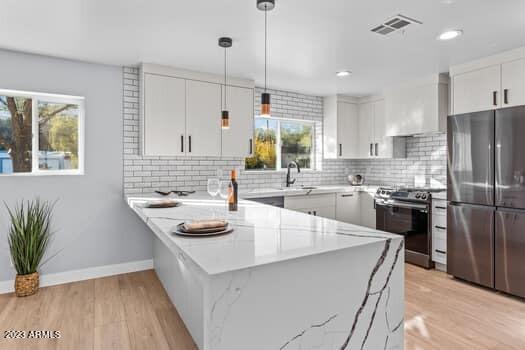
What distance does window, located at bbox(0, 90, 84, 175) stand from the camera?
3107mm

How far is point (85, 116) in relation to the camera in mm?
3365

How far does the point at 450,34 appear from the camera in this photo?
2.63 meters

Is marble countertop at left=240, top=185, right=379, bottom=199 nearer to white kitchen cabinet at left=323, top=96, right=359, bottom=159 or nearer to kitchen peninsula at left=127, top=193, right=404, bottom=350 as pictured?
white kitchen cabinet at left=323, top=96, right=359, bottom=159

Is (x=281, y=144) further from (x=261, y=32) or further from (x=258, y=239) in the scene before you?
(x=258, y=239)

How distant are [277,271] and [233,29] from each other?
2.07 m

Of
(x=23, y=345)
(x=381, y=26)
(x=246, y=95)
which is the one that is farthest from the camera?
(x=246, y=95)

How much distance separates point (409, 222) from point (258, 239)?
9.81 ft

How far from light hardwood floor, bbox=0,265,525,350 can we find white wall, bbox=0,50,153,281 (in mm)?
355

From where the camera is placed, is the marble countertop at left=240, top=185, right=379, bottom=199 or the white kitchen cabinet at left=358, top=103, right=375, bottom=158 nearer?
the marble countertop at left=240, top=185, right=379, bottom=199

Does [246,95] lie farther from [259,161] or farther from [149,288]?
[149,288]

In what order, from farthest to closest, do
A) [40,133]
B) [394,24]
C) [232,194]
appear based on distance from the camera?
[40,133] → [394,24] → [232,194]

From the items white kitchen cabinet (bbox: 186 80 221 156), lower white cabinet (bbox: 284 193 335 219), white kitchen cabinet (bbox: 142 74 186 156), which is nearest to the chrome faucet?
lower white cabinet (bbox: 284 193 335 219)

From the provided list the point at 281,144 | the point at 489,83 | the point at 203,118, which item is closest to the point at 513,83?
the point at 489,83

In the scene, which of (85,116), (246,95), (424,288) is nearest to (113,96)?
(85,116)
